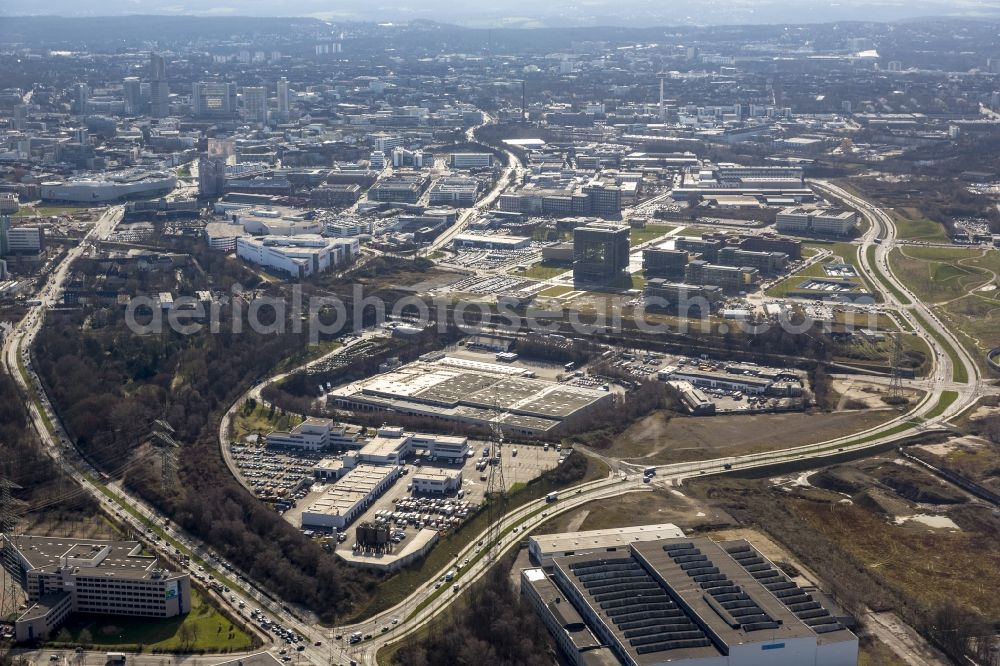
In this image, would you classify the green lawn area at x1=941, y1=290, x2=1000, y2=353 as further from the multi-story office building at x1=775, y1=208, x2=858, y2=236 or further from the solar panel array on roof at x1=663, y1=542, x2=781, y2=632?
the solar panel array on roof at x1=663, y1=542, x2=781, y2=632

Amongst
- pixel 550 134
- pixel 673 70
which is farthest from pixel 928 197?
pixel 673 70

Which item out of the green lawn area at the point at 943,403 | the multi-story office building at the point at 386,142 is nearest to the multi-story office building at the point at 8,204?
the multi-story office building at the point at 386,142

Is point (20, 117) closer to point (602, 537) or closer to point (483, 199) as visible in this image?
point (483, 199)

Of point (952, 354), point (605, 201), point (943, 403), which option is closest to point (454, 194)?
point (605, 201)

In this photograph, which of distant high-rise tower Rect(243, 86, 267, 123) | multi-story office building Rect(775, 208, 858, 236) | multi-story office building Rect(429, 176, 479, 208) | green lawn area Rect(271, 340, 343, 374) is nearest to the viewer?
green lawn area Rect(271, 340, 343, 374)

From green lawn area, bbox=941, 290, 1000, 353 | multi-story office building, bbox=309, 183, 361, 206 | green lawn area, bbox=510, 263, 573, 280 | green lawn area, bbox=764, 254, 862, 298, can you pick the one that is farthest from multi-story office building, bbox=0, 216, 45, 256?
green lawn area, bbox=941, 290, 1000, 353

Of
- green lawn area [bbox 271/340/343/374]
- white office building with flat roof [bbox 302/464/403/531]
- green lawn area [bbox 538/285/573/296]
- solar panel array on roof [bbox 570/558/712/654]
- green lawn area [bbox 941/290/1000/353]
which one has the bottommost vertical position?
green lawn area [bbox 941/290/1000/353]
